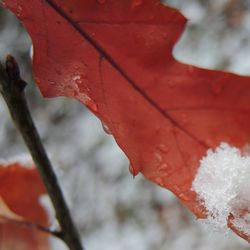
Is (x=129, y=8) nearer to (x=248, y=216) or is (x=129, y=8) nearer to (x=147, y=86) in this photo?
(x=147, y=86)

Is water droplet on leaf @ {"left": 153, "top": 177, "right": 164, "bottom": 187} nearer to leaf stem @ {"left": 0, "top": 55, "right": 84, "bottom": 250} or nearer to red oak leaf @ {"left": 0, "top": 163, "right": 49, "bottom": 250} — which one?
leaf stem @ {"left": 0, "top": 55, "right": 84, "bottom": 250}

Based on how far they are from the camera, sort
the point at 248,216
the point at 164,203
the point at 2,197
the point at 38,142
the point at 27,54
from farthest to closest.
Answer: the point at 27,54 → the point at 164,203 → the point at 2,197 → the point at 38,142 → the point at 248,216

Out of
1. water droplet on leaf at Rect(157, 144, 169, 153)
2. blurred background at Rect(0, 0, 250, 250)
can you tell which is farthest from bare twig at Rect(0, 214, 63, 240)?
blurred background at Rect(0, 0, 250, 250)

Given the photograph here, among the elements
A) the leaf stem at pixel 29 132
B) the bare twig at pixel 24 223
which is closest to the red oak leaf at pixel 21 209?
the bare twig at pixel 24 223

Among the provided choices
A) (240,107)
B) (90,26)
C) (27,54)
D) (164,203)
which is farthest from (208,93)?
(27,54)

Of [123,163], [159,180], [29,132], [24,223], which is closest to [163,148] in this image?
[159,180]

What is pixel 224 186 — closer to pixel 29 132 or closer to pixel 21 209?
pixel 29 132
